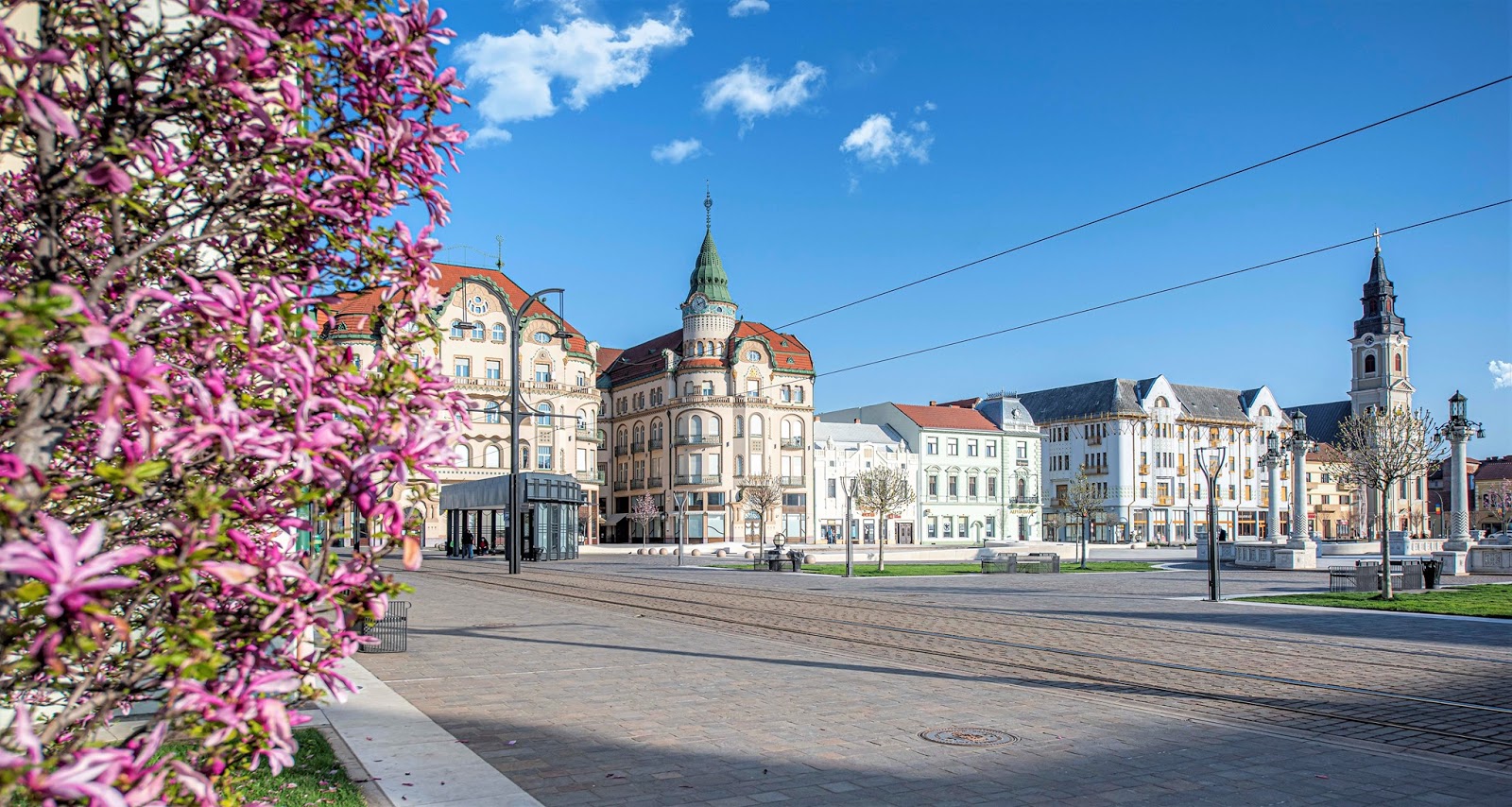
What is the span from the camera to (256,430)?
2383 millimetres

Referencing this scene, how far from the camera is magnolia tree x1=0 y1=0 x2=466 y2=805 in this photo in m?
2.15

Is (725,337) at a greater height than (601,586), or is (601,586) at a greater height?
(725,337)

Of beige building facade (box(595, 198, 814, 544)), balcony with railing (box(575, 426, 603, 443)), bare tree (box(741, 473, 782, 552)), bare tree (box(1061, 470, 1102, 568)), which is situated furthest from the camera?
beige building facade (box(595, 198, 814, 544))

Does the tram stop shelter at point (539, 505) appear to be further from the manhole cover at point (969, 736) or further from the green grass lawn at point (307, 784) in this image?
the green grass lawn at point (307, 784)

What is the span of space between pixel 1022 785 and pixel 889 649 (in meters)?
8.36

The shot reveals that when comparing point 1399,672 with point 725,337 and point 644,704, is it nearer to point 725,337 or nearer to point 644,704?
point 644,704

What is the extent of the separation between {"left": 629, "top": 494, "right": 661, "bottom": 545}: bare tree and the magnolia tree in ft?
239

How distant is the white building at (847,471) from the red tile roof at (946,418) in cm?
295

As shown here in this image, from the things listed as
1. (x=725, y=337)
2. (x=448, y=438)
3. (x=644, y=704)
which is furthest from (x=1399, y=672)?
(x=725, y=337)

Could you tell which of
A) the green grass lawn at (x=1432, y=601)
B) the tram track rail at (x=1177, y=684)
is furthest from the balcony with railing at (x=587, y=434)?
the tram track rail at (x=1177, y=684)

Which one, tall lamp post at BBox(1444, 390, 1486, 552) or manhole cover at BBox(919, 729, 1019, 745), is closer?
manhole cover at BBox(919, 729, 1019, 745)

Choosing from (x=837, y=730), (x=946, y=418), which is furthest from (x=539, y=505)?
(x=946, y=418)

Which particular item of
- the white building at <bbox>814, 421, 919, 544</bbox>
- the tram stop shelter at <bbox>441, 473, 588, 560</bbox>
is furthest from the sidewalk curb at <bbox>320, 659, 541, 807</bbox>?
the white building at <bbox>814, 421, 919, 544</bbox>

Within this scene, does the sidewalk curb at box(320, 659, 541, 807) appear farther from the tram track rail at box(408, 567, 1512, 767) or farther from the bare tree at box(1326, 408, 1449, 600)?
the bare tree at box(1326, 408, 1449, 600)
